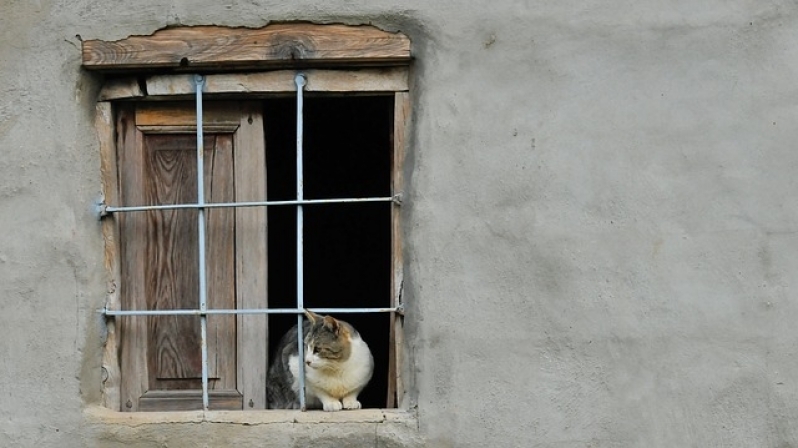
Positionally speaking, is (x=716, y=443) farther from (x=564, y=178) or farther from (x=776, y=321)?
(x=564, y=178)

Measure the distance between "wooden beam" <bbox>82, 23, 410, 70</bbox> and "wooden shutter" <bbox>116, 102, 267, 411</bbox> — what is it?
0.81 feet

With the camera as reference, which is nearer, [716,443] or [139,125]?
[716,443]

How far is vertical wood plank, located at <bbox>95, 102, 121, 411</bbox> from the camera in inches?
149

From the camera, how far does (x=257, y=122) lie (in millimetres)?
3904

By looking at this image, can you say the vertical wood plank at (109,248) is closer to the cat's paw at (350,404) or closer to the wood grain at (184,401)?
the wood grain at (184,401)

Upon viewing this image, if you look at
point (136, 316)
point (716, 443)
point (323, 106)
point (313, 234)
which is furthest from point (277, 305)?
point (716, 443)

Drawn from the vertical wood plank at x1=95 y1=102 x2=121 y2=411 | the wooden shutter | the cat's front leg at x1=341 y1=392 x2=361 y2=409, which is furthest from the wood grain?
the cat's front leg at x1=341 y1=392 x2=361 y2=409

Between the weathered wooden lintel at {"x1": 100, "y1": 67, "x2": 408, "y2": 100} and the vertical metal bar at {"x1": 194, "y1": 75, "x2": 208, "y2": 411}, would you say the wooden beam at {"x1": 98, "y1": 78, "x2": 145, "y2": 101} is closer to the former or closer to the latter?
the weathered wooden lintel at {"x1": 100, "y1": 67, "x2": 408, "y2": 100}

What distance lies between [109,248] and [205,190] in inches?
15.5

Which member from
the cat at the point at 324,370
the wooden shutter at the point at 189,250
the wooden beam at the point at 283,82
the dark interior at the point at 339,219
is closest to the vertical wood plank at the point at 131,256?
the wooden shutter at the point at 189,250

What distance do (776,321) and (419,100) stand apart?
54.7 inches

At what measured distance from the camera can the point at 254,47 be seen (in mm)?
3668

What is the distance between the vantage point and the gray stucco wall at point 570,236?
11.6ft

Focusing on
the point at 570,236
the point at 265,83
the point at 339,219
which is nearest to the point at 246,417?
the point at 265,83
